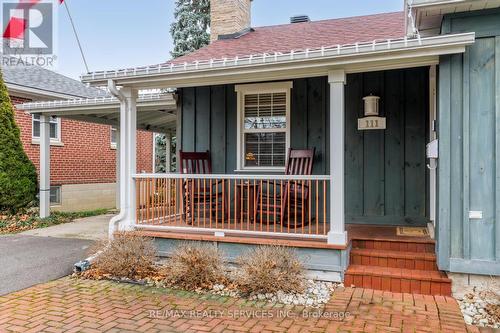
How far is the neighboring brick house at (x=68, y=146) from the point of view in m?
10.4

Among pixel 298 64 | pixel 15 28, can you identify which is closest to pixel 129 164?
pixel 298 64

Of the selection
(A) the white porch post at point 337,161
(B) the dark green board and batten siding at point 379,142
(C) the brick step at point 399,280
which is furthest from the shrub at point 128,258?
(B) the dark green board and batten siding at point 379,142

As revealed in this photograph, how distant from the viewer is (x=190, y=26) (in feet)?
49.0

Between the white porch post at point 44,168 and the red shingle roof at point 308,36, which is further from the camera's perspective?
the white porch post at point 44,168

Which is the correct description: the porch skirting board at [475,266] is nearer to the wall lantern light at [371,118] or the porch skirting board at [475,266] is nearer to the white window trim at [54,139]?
the wall lantern light at [371,118]

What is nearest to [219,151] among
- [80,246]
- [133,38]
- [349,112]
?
[349,112]

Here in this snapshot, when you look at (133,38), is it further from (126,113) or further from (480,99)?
(480,99)

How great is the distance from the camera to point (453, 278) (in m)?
3.82

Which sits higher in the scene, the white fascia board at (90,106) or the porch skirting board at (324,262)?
the white fascia board at (90,106)

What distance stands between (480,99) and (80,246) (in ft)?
18.8

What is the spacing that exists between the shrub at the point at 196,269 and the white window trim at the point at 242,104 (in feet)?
6.61

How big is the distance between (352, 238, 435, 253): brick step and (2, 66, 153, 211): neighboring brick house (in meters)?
9.15

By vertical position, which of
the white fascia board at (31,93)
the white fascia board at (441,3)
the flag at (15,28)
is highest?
the flag at (15,28)

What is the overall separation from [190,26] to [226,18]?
714 cm
